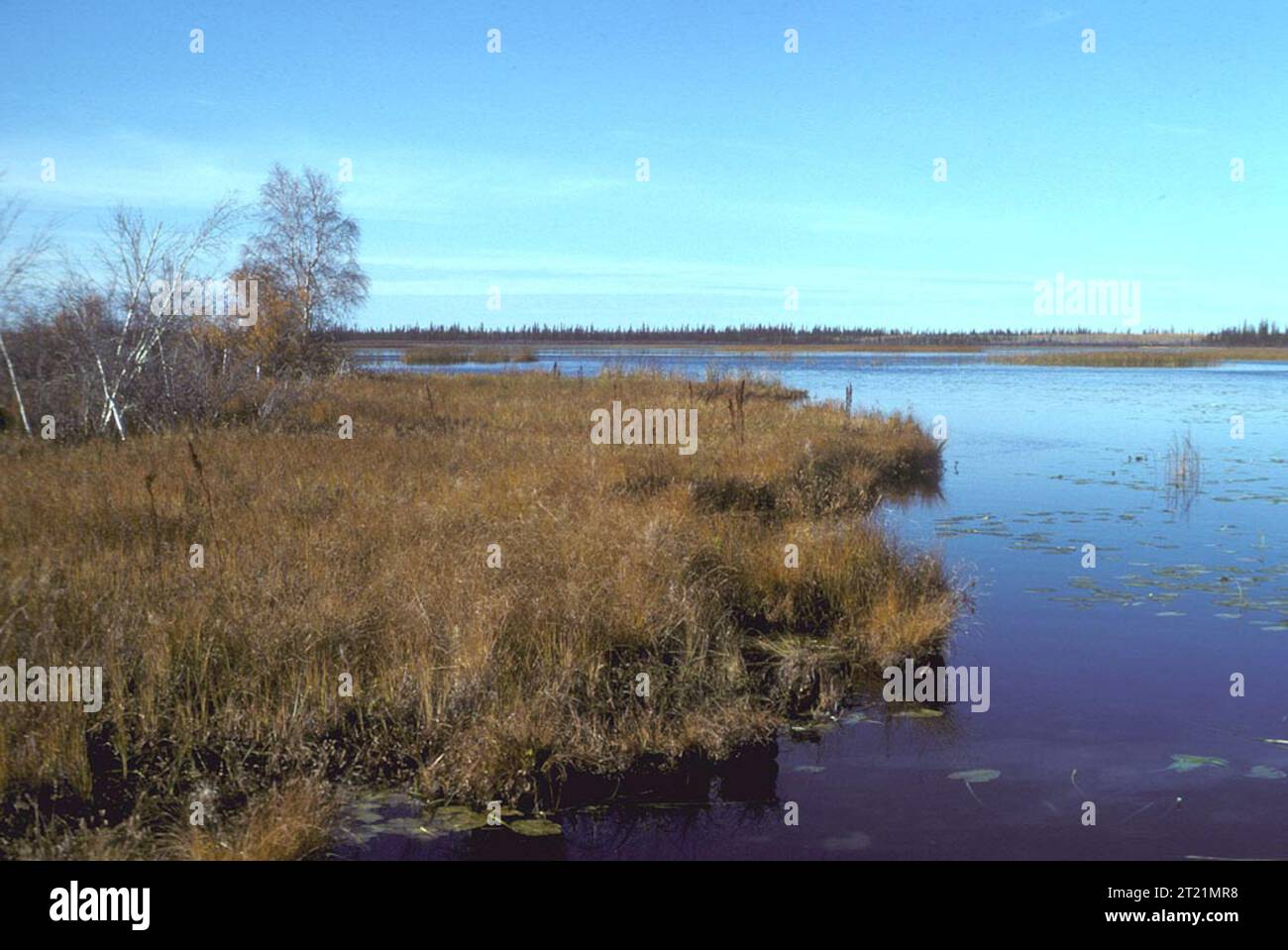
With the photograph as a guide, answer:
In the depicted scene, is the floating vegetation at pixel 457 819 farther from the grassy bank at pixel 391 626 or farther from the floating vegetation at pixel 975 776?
the floating vegetation at pixel 975 776

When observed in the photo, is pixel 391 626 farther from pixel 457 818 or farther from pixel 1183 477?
pixel 1183 477

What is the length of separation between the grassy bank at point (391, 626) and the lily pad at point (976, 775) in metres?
1.22

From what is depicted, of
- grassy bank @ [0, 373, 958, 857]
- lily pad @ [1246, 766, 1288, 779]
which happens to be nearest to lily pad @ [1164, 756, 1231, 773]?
lily pad @ [1246, 766, 1288, 779]

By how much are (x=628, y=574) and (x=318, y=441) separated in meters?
8.66

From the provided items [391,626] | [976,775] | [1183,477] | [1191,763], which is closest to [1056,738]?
[1191,763]

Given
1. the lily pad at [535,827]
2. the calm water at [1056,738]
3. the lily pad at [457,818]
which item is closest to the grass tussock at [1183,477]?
the calm water at [1056,738]

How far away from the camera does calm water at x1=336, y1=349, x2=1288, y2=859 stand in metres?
5.15

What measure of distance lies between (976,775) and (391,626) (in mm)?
3917

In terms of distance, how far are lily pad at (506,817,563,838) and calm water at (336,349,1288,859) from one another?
0.22 ft

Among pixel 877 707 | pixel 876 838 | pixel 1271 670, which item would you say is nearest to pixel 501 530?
pixel 877 707

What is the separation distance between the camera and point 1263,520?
13289 mm

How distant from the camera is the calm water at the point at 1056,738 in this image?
203 inches

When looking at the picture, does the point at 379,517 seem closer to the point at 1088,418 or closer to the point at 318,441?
the point at 318,441
